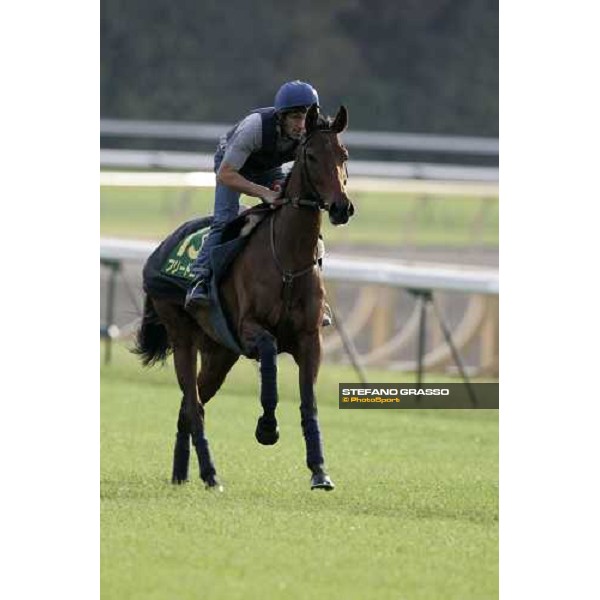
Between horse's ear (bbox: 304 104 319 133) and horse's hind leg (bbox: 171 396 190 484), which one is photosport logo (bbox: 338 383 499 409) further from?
horse's ear (bbox: 304 104 319 133)

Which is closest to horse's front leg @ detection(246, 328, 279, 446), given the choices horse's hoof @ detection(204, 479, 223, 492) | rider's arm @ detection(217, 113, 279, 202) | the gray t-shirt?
horse's hoof @ detection(204, 479, 223, 492)

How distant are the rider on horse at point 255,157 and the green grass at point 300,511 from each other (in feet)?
2.87

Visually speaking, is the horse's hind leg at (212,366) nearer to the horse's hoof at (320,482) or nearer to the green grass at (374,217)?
the horse's hoof at (320,482)

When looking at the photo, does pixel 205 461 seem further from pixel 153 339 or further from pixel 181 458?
pixel 153 339

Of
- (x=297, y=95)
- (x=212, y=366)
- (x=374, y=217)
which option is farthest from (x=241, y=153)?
(x=374, y=217)

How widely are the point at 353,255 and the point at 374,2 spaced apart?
758cm

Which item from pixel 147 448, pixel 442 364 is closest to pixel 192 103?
pixel 442 364

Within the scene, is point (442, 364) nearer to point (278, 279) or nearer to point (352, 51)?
point (352, 51)

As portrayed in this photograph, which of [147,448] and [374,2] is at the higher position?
[374,2]

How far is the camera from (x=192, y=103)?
13.2 m

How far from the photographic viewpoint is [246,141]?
8969 mm

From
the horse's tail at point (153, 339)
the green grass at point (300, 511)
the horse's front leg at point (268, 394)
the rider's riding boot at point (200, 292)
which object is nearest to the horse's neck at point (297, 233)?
the horse's front leg at point (268, 394)

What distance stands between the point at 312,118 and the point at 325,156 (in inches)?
6.4

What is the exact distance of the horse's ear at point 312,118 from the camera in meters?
8.41
